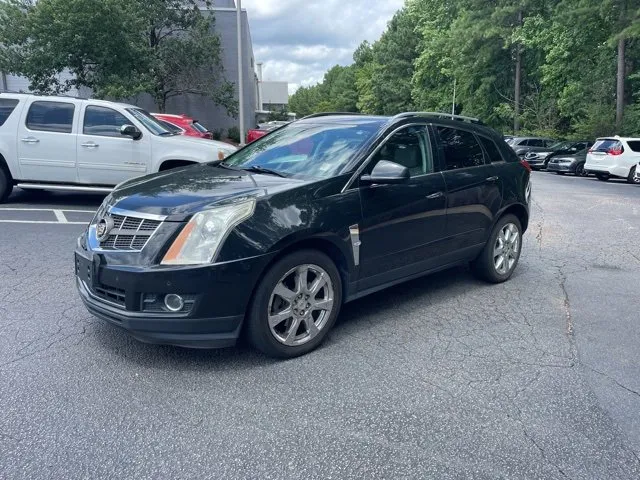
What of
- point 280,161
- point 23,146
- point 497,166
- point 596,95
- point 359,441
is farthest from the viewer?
point 596,95

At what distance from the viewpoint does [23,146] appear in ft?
29.3

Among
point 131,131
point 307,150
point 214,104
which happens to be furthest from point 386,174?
point 214,104

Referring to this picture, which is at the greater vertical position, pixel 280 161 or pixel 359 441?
pixel 280 161

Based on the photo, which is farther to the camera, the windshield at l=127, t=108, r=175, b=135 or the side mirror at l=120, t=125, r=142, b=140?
the windshield at l=127, t=108, r=175, b=135

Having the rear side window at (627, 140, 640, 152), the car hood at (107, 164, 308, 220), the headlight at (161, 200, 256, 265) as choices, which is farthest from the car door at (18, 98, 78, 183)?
the rear side window at (627, 140, 640, 152)

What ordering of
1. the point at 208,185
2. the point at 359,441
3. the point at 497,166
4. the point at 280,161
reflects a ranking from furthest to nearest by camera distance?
1. the point at 497,166
2. the point at 280,161
3. the point at 208,185
4. the point at 359,441

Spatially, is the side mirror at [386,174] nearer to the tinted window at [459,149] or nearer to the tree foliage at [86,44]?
the tinted window at [459,149]

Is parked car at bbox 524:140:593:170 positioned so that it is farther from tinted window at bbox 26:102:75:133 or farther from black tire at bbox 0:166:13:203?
black tire at bbox 0:166:13:203

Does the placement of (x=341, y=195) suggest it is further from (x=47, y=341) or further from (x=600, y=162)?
(x=600, y=162)

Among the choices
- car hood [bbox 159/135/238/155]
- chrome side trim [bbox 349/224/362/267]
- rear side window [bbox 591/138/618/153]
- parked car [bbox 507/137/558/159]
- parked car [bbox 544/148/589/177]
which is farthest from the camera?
parked car [bbox 507/137/558/159]

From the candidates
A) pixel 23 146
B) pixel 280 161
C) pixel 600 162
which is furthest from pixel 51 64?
pixel 600 162

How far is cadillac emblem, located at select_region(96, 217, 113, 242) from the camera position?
3582 mm

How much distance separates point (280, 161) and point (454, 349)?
6.88 feet

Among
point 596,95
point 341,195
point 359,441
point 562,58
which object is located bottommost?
point 359,441
